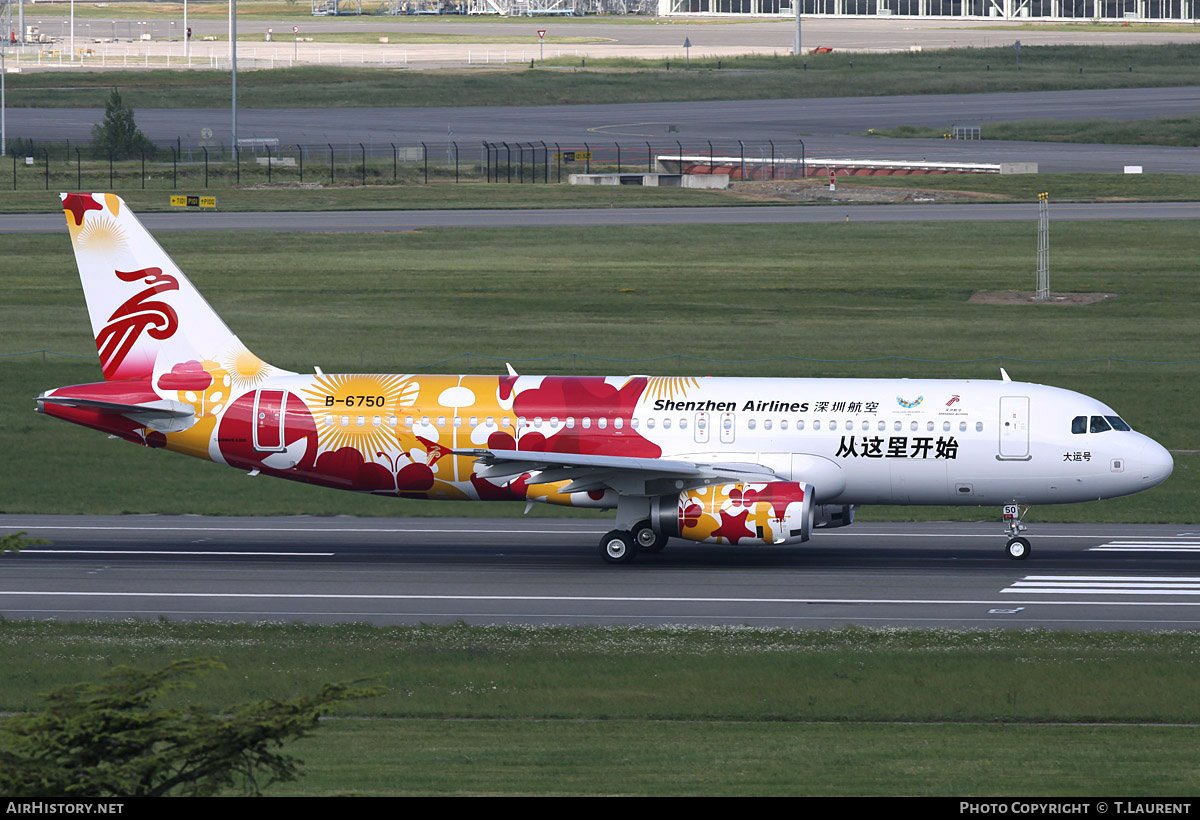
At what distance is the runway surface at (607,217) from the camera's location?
88812mm

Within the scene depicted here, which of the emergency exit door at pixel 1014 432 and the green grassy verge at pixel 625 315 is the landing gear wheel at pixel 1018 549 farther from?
the green grassy verge at pixel 625 315

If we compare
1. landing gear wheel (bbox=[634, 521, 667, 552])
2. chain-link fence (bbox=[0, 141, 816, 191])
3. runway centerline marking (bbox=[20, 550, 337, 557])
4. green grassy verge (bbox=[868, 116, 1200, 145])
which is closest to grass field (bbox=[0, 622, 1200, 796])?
landing gear wheel (bbox=[634, 521, 667, 552])

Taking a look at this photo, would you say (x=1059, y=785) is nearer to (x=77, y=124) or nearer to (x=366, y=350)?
(x=366, y=350)

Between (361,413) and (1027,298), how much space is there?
42963mm

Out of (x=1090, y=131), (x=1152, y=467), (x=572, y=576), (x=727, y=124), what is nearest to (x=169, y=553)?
(x=572, y=576)

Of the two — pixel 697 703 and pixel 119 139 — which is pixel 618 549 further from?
pixel 119 139

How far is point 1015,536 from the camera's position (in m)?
36.6

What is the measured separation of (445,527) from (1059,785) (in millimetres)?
25404

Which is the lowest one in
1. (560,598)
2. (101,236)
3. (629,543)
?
(560,598)

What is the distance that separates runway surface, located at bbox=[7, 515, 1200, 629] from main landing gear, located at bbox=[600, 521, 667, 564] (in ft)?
1.15

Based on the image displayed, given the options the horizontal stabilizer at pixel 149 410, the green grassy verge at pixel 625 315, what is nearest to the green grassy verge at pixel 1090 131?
the green grassy verge at pixel 625 315

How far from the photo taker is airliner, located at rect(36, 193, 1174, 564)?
36000 mm

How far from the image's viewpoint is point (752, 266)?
7925cm

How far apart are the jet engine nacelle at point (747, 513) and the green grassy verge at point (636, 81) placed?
404 feet
